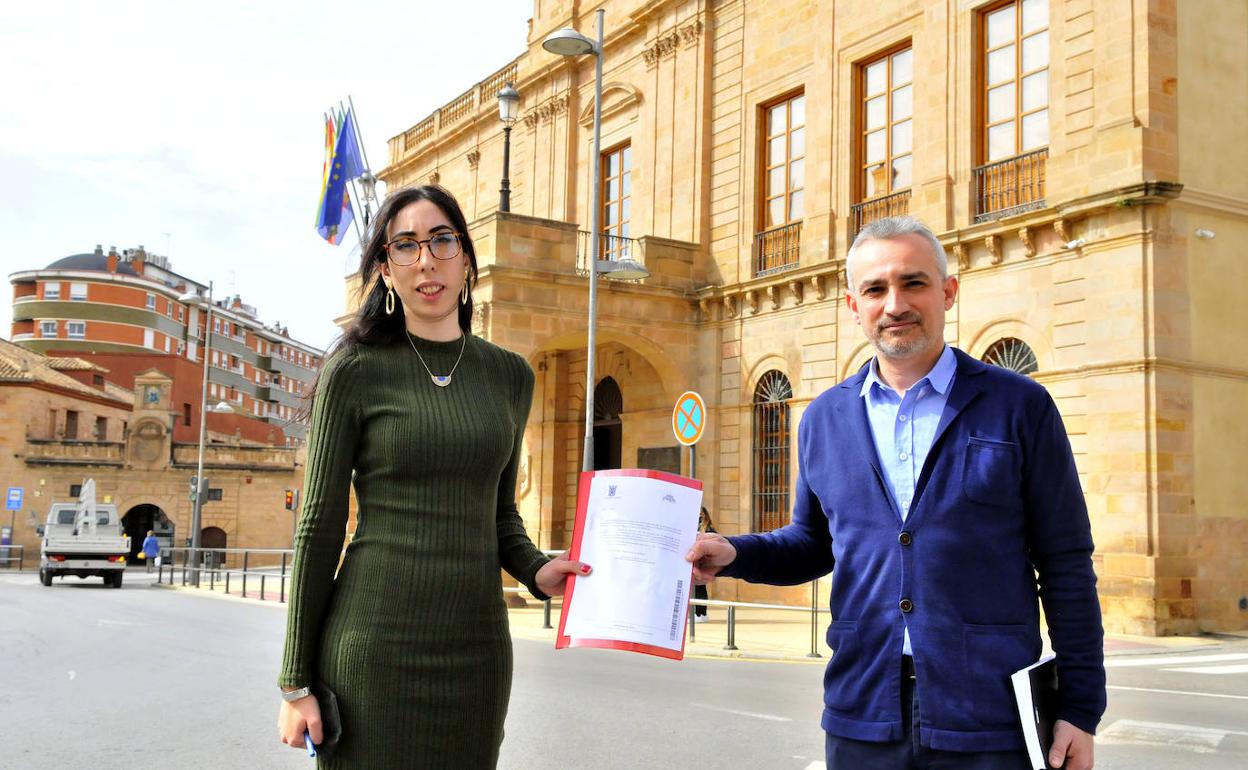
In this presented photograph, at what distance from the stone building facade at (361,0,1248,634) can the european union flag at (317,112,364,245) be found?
264 cm

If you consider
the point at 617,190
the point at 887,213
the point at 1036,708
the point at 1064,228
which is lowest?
the point at 1036,708

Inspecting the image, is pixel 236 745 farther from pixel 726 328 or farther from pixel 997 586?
pixel 726 328

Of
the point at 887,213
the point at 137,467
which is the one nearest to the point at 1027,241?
the point at 887,213

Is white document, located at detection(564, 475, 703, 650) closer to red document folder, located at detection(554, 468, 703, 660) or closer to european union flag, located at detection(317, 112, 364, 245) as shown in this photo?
red document folder, located at detection(554, 468, 703, 660)

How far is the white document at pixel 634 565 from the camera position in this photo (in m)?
3.00

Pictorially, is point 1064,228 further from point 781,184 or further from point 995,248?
point 781,184

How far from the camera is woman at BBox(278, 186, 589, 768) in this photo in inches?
107

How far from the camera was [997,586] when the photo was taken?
8.89ft

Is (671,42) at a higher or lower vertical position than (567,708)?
higher

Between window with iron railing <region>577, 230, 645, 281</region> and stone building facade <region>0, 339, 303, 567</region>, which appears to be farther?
stone building facade <region>0, 339, 303, 567</region>

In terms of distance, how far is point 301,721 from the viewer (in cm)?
266

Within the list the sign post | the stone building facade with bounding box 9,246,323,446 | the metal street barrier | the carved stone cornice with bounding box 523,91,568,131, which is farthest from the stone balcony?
the sign post

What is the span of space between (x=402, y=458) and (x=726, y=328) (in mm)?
21206

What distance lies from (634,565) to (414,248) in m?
0.97
